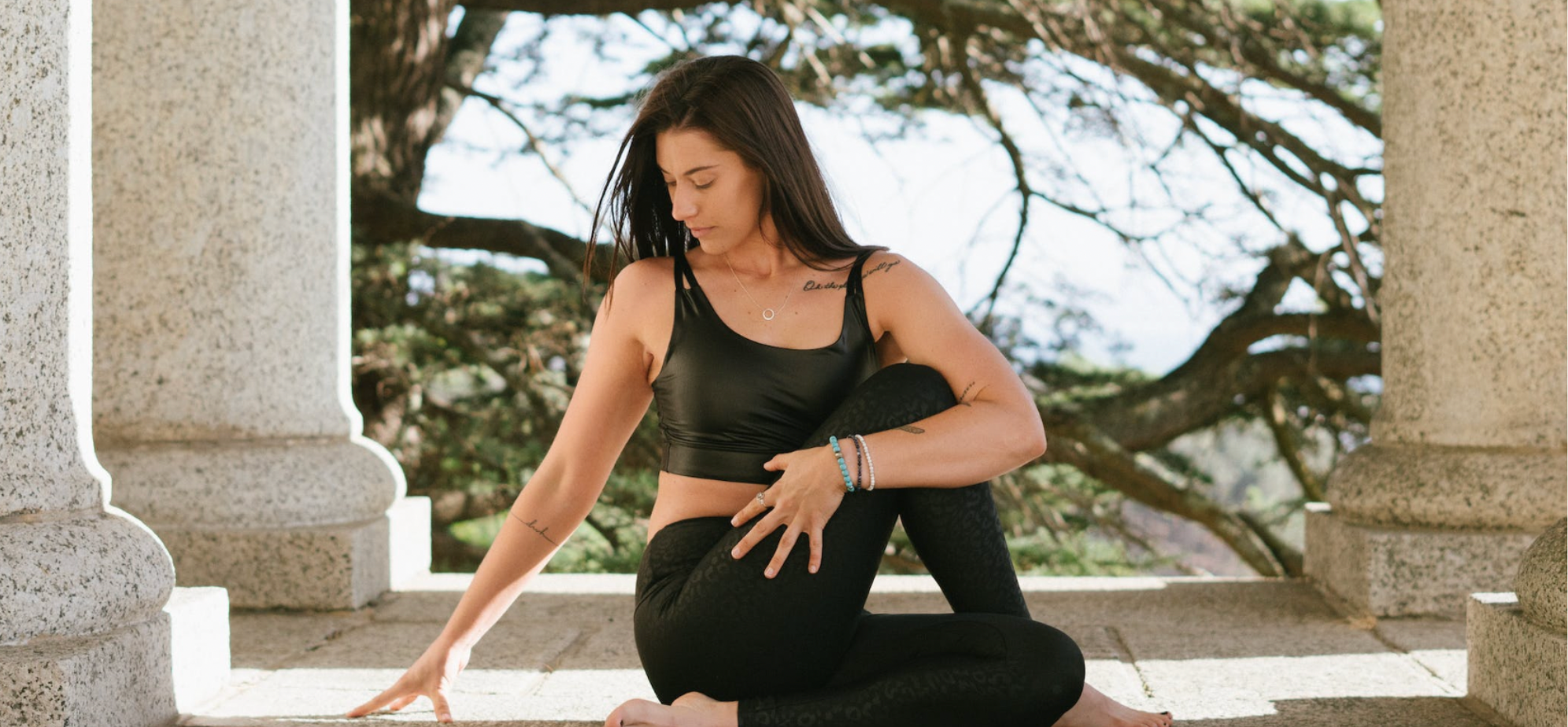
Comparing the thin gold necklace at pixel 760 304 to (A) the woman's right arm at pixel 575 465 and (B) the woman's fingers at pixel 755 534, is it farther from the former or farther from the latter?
(B) the woman's fingers at pixel 755 534

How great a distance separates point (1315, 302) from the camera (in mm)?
8961

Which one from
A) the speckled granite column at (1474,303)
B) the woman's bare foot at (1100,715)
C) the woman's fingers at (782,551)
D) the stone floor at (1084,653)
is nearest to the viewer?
the woman's fingers at (782,551)

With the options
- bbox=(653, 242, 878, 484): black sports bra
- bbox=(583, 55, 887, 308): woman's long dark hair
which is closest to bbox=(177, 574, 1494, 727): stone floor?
bbox=(653, 242, 878, 484): black sports bra

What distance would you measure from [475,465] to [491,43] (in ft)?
11.5

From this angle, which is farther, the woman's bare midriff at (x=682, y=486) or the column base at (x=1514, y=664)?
the column base at (x=1514, y=664)

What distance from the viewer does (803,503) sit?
2.56 m

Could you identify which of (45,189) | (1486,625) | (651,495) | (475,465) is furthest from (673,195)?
(475,465)

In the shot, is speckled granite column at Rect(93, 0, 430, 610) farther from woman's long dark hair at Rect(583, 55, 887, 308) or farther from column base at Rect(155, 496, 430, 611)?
woman's long dark hair at Rect(583, 55, 887, 308)

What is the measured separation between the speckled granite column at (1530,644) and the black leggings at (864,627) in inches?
46.6

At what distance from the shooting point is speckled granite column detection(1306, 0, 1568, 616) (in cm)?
436

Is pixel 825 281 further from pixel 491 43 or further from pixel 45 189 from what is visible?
pixel 491 43

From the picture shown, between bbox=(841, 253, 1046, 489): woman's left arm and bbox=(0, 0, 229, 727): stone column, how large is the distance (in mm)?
1656

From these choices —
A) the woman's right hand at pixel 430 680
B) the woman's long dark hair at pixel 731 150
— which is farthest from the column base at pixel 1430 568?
the woman's right hand at pixel 430 680

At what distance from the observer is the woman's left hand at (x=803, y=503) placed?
2559 mm
